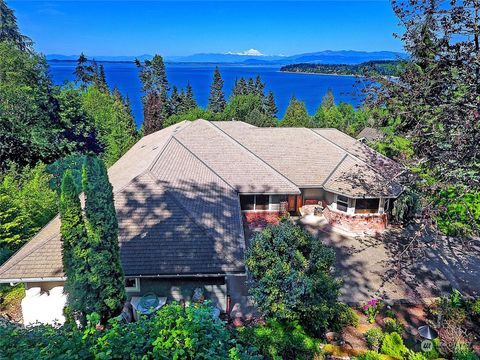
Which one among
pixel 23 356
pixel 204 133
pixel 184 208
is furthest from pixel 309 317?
pixel 204 133

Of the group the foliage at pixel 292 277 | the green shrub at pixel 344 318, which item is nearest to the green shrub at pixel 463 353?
the green shrub at pixel 344 318

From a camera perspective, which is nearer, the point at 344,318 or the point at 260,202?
the point at 344,318

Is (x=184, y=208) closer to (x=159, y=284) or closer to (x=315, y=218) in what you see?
(x=159, y=284)

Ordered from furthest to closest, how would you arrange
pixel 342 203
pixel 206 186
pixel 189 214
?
pixel 342 203, pixel 206 186, pixel 189 214

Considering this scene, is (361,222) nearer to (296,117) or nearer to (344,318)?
(344,318)

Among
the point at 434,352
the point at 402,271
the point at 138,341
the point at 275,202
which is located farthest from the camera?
the point at 275,202

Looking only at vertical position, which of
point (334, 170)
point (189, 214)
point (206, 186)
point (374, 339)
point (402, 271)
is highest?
point (189, 214)

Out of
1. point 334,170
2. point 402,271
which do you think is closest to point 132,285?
point 402,271

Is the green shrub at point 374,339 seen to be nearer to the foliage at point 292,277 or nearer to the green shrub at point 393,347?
the green shrub at point 393,347
